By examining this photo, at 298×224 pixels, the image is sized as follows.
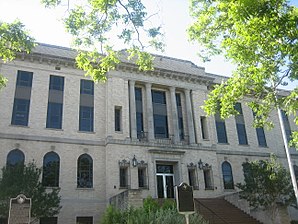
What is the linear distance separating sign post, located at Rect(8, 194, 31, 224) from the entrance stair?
41.5ft

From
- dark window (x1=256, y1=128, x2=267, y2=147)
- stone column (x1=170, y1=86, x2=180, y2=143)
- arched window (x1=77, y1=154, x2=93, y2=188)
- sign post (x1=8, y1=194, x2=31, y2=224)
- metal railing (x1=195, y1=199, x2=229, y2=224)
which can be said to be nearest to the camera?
sign post (x1=8, y1=194, x2=31, y2=224)

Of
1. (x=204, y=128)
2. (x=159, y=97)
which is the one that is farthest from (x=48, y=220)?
(x=204, y=128)

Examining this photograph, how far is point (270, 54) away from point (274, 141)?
24.8m

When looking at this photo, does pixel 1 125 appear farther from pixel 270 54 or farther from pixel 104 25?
pixel 270 54

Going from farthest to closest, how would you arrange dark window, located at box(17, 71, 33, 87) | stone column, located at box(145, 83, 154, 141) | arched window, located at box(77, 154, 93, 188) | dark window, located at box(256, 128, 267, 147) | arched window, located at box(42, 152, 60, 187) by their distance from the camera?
dark window, located at box(256, 128, 267, 147), stone column, located at box(145, 83, 154, 141), dark window, located at box(17, 71, 33, 87), arched window, located at box(77, 154, 93, 188), arched window, located at box(42, 152, 60, 187)

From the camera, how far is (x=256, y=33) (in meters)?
10.6

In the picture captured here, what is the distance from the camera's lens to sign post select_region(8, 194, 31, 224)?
12430mm

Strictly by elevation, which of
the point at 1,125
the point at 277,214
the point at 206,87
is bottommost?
the point at 277,214

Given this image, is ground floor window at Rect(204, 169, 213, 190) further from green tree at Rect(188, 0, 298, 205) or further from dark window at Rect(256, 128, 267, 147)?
green tree at Rect(188, 0, 298, 205)

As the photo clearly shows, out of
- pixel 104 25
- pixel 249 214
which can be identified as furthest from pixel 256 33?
pixel 249 214

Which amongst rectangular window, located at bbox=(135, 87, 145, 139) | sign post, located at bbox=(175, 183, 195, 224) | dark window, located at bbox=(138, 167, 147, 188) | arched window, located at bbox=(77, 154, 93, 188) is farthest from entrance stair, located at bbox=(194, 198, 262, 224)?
sign post, located at bbox=(175, 183, 195, 224)

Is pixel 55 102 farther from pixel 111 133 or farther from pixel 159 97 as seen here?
pixel 159 97

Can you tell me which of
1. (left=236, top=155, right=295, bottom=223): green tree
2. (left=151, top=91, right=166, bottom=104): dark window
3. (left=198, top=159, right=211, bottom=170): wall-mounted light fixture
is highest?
(left=151, top=91, right=166, bottom=104): dark window

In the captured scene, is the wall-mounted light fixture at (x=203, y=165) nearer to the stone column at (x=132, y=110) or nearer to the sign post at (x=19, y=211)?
the stone column at (x=132, y=110)
